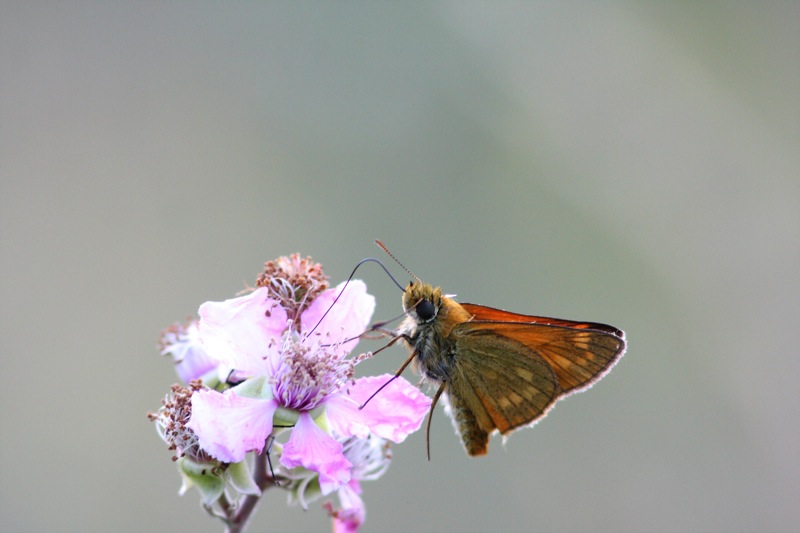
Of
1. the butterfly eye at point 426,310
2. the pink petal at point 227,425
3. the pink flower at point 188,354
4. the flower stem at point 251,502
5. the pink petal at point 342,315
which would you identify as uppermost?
the pink flower at point 188,354

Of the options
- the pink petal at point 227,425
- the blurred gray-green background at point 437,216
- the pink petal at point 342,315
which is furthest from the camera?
the blurred gray-green background at point 437,216

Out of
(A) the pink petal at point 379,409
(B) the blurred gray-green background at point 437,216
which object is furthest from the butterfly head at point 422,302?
(B) the blurred gray-green background at point 437,216

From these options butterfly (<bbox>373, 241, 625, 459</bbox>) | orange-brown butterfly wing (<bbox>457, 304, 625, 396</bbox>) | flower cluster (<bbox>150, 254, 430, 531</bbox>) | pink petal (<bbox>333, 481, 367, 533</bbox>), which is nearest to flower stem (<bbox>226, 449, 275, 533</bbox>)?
flower cluster (<bbox>150, 254, 430, 531</bbox>)

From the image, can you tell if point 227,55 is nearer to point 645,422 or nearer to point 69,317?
point 69,317

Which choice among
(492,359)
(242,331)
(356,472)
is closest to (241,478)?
(242,331)

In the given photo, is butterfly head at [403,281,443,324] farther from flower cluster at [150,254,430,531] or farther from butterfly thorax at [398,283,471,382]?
flower cluster at [150,254,430,531]

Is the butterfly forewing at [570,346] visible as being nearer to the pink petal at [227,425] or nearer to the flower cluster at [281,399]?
the flower cluster at [281,399]

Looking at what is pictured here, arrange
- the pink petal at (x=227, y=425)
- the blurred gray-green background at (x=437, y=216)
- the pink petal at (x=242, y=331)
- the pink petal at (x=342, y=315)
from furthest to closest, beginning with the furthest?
the blurred gray-green background at (x=437, y=216), the pink petal at (x=342, y=315), the pink petal at (x=242, y=331), the pink petal at (x=227, y=425)
